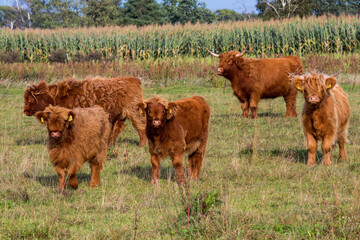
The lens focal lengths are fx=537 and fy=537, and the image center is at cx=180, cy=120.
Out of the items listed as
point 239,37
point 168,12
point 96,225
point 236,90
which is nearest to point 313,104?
point 96,225

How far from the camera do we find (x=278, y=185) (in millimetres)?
7113

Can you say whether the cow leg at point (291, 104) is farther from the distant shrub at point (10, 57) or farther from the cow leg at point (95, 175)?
the distant shrub at point (10, 57)

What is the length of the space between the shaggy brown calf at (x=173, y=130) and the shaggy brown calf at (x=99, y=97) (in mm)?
2899

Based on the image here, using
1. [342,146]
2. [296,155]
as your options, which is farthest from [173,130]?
[342,146]

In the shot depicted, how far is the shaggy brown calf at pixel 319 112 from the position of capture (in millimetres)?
8055

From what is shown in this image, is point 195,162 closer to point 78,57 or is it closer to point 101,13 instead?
point 78,57

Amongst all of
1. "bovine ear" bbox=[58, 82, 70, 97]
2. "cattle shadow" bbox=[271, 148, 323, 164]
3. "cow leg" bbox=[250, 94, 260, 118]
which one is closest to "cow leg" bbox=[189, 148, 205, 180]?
"cattle shadow" bbox=[271, 148, 323, 164]

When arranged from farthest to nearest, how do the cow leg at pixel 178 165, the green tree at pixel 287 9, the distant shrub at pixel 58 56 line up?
the green tree at pixel 287 9 → the distant shrub at pixel 58 56 → the cow leg at pixel 178 165

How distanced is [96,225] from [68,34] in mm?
26535

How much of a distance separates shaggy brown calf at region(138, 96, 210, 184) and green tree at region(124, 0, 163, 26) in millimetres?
46952

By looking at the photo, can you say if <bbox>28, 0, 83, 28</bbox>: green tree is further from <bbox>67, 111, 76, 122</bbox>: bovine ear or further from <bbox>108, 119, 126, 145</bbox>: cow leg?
<bbox>67, 111, 76, 122</bbox>: bovine ear

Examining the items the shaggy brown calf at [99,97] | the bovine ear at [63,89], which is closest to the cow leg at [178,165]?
the shaggy brown calf at [99,97]

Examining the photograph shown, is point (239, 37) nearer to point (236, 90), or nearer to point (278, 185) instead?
point (236, 90)

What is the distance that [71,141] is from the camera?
7047 mm
